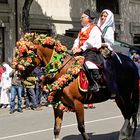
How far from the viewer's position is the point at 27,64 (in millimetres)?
7434

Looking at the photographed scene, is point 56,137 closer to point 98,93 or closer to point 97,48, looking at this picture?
point 98,93

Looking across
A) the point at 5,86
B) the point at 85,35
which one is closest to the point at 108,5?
the point at 5,86

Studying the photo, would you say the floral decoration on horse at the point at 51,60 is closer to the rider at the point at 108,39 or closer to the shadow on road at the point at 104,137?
the rider at the point at 108,39

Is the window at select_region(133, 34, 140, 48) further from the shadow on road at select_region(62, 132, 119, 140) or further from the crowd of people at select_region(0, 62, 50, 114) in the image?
the shadow on road at select_region(62, 132, 119, 140)

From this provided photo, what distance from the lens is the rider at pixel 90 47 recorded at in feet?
25.7

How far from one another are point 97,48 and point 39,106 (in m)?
8.89

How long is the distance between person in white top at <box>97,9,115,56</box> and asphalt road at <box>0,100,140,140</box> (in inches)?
86.9

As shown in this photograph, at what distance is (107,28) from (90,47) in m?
0.67

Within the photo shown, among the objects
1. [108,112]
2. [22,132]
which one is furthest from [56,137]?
[108,112]

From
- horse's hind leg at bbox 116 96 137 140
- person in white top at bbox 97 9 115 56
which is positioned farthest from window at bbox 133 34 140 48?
person in white top at bbox 97 9 115 56

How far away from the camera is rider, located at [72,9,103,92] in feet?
25.7

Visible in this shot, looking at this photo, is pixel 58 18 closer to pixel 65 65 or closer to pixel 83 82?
pixel 65 65

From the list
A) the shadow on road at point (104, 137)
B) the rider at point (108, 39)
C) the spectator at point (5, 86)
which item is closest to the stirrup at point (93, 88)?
the rider at point (108, 39)

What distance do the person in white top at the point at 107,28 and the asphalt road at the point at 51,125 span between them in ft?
7.24
